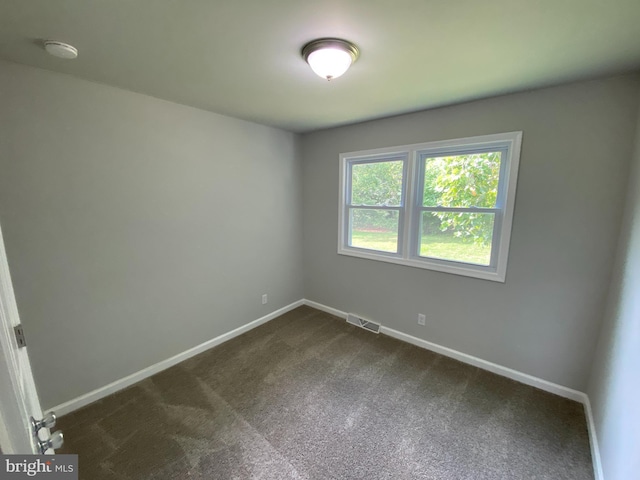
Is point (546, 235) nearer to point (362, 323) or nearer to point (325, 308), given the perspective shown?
point (362, 323)

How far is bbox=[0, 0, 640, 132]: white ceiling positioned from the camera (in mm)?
1145

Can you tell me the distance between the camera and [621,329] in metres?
1.57

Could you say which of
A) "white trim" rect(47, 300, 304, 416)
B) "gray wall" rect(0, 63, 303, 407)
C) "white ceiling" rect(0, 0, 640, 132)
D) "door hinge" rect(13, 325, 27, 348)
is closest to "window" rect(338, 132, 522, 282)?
"white ceiling" rect(0, 0, 640, 132)

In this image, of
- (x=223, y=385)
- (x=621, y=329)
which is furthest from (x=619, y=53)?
(x=223, y=385)

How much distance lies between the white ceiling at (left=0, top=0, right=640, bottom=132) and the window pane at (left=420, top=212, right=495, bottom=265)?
1.09m

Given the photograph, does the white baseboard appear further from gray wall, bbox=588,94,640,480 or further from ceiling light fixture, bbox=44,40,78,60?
ceiling light fixture, bbox=44,40,78,60

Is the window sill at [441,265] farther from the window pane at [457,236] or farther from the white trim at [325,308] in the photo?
the white trim at [325,308]

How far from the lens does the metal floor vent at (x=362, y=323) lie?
3.17 metres

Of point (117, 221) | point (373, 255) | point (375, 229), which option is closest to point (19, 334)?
point (117, 221)

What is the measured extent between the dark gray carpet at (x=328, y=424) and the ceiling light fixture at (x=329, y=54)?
235cm

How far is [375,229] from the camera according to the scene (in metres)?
3.20

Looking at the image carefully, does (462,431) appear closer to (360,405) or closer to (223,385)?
(360,405)

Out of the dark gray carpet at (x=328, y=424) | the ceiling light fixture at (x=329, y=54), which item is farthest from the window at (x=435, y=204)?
the ceiling light fixture at (x=329, y=54)

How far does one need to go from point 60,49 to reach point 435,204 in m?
2.97
